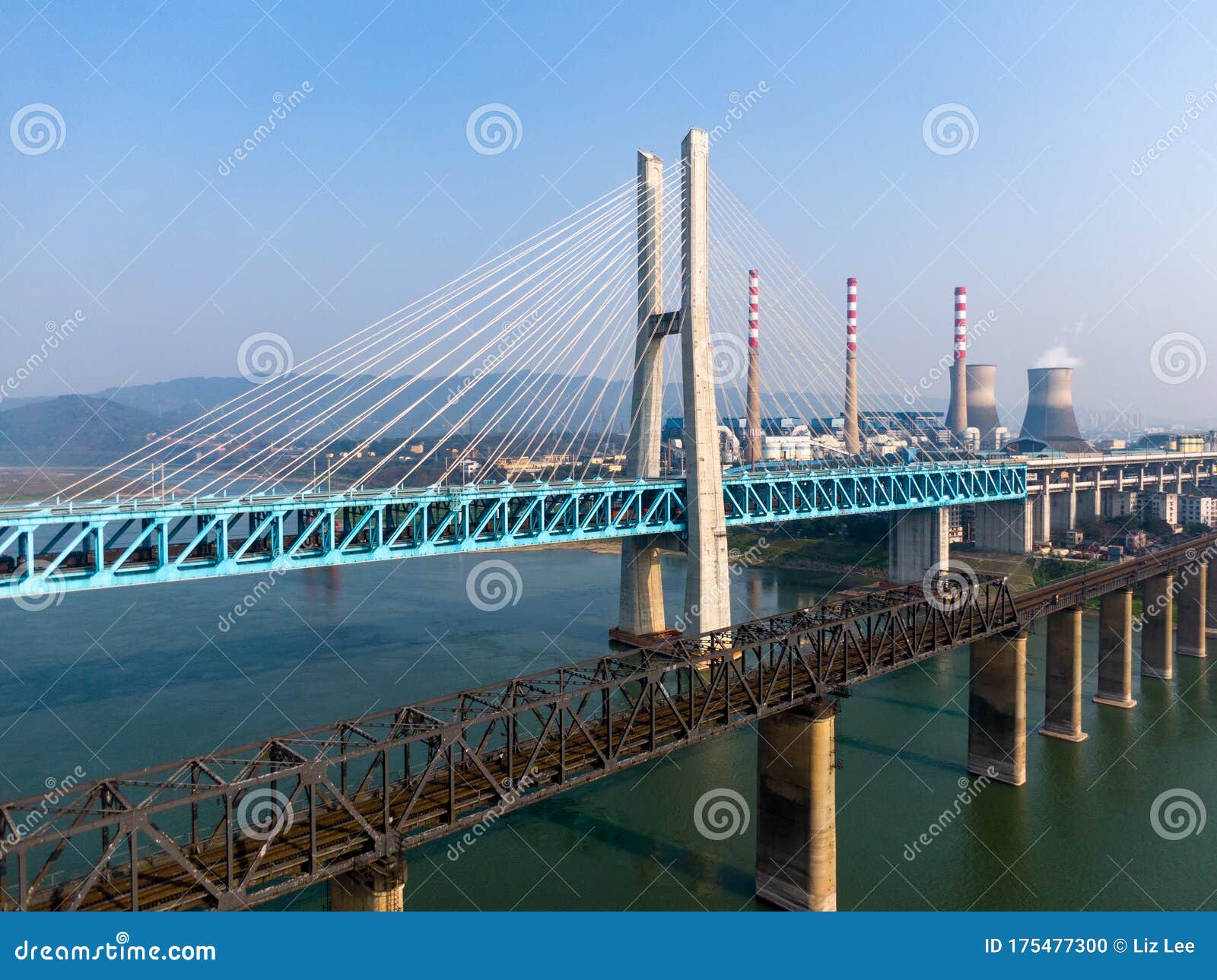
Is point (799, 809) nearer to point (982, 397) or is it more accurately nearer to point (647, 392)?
point (647, 392)

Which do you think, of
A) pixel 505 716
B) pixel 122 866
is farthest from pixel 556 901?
pixel 122 866

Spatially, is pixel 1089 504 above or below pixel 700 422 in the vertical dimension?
above

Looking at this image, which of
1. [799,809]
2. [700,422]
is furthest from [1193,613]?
[799,809]

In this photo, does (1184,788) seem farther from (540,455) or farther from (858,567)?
(540,455)

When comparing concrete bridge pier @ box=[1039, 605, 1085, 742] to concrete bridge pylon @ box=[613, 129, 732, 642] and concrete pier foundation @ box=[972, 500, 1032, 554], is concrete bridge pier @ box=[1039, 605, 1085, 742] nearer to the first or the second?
concrete bridge pylon @ box=[613, 129, 732, 642]

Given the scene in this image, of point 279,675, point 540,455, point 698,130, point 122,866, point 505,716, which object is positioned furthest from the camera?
point 540,455

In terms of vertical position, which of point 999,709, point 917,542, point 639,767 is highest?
point 917,542
